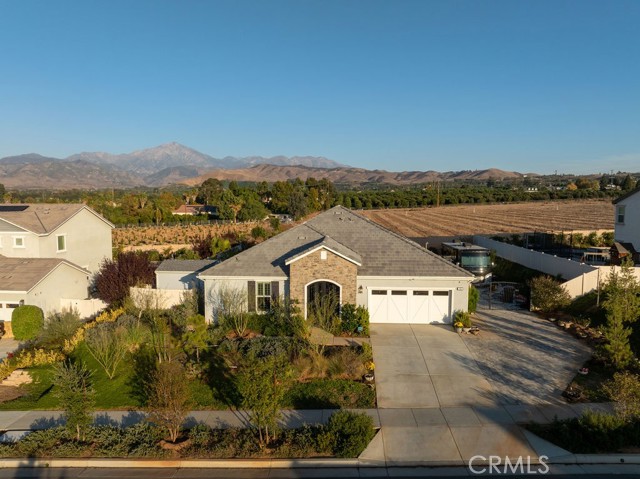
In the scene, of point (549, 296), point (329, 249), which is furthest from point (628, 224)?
point (329, 249)

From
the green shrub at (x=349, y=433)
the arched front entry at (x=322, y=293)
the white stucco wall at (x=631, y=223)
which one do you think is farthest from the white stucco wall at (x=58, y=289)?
the white stucco wall at (x=631, y=223)

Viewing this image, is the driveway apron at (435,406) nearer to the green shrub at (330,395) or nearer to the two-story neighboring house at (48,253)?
the green shrub at (330,395)

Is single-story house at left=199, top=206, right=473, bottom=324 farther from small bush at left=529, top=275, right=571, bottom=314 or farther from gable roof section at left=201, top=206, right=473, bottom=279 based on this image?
small bush at left=529, top=275, right=571, bottom=314

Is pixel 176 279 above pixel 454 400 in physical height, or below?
above

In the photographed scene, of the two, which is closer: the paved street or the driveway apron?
the driveway apron

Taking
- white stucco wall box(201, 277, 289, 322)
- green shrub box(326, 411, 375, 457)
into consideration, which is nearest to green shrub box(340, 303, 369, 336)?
white stucco wall box(201, 277, 289, 322)

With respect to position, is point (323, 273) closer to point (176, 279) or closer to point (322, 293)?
point (322, 293)
